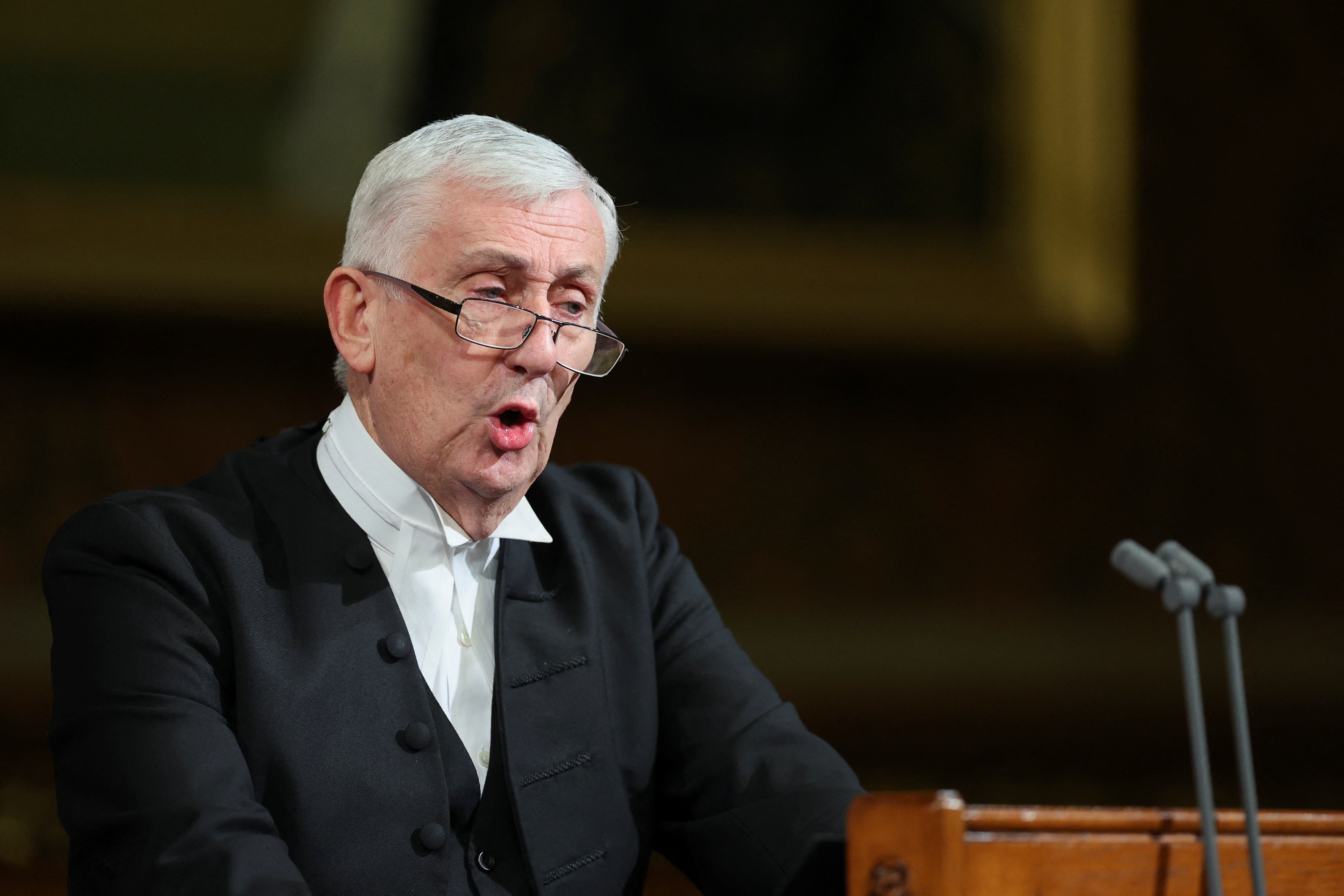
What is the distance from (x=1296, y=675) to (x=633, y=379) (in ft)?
7.01

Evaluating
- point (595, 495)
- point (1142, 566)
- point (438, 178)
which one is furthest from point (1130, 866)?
point (438, 178)

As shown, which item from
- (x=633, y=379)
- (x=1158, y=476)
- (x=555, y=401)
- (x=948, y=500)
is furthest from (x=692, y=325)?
(x=555, y=401)

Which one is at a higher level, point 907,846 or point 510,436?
point 510,436

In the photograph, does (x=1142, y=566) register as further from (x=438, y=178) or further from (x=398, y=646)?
(x=438, y=178)

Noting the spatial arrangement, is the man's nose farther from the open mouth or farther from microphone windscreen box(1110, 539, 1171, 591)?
microphone windscreen box(1110, 539, 1171, 591)

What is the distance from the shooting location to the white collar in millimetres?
1761

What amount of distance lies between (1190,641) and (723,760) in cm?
80

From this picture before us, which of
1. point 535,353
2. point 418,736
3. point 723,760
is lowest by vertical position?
point 723,760

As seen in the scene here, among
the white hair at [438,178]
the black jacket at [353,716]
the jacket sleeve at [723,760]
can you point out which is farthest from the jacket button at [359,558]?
the jacket sleeve at [723,760]

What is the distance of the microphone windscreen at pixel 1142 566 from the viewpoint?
3.97 ft

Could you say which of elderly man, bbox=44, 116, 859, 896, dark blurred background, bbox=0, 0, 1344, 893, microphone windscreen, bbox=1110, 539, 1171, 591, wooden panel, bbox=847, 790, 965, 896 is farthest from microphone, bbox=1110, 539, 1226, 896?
dark blurred background, bbox=0, 0, 1344, 893

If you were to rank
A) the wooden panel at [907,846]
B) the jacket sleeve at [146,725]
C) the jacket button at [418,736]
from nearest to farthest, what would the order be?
the wooden panel at [907,846]
the jacket sleeve at [146,725]
the jacket button at [418,736]

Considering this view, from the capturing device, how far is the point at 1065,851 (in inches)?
47.4

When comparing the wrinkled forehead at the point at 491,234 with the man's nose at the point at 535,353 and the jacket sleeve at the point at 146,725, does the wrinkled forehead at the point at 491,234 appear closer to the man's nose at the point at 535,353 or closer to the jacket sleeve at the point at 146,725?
the man's nose at the point at 535,353
